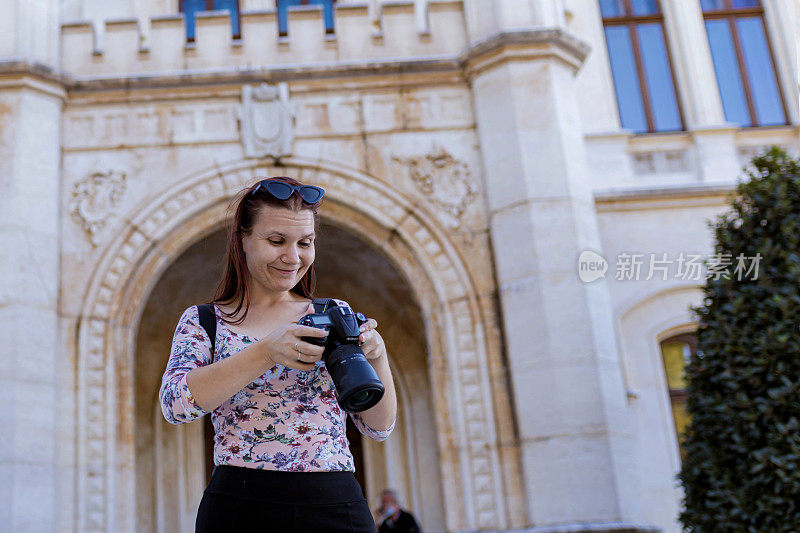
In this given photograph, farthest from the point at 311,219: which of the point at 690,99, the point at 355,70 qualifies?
the point at 690,99

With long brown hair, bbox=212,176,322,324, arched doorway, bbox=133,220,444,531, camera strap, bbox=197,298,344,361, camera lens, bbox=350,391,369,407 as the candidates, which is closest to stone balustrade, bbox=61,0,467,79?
arched doorway, bbox=133,220,444,531

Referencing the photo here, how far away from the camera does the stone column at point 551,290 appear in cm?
752

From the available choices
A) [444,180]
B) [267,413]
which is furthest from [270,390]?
[444,180]

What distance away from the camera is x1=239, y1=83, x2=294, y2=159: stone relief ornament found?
8461mm

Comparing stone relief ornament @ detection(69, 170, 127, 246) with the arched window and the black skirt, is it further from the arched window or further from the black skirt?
the black skirt

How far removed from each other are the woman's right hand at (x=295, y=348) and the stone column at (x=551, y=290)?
583 centimetres

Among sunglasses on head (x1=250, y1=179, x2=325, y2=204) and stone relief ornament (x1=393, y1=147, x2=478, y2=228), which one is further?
stone relief ornament (x1=393, y1=147, x2=478, y2=228)

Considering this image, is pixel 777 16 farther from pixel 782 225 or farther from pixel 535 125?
pixel 782 225

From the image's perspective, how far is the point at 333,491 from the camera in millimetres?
2150

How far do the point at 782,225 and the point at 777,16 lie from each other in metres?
5.82

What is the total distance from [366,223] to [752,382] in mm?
3657

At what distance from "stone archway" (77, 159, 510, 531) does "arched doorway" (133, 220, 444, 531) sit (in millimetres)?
1358

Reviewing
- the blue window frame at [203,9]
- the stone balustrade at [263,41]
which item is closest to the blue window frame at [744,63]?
the stone balustrade at [263,41]

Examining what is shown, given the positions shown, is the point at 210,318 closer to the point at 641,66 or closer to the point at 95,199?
the point at 95,199
